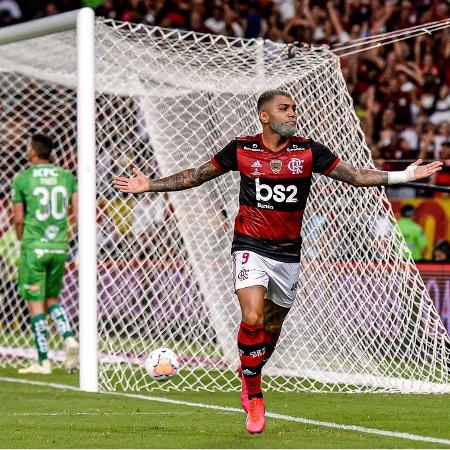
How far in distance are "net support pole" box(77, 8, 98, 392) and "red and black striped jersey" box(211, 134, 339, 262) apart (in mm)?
2712

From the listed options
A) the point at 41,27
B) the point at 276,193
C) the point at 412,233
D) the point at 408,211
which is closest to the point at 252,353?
the point at 276,193

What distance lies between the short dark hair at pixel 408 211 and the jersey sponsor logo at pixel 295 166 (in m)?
7.66

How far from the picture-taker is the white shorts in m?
7.11

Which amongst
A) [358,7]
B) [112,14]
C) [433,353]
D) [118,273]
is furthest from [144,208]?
[112,14]

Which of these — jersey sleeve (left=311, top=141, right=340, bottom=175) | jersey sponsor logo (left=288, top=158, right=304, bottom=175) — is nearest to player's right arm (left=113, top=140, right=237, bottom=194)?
jersey sponsor logo (left=288, top=158, right=304, bottom=175)

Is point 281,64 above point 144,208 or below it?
above

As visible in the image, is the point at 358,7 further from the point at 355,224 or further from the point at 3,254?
the point at 355,224

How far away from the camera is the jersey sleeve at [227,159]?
291 inches

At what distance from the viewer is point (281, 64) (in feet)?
34.4

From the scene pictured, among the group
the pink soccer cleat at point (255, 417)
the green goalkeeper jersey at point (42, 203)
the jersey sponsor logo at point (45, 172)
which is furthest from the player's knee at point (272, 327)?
the jersey sponsor logo at point (45, 172)

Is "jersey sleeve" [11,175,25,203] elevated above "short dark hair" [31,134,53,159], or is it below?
below

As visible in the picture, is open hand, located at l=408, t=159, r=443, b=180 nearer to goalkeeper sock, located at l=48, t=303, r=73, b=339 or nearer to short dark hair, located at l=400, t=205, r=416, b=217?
goalkeeper sock, located at l=48, t=303, r=73, b=339

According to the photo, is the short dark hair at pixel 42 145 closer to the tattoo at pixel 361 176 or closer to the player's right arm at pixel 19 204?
the player's right arm at pixel 19 204

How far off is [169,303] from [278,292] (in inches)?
146
